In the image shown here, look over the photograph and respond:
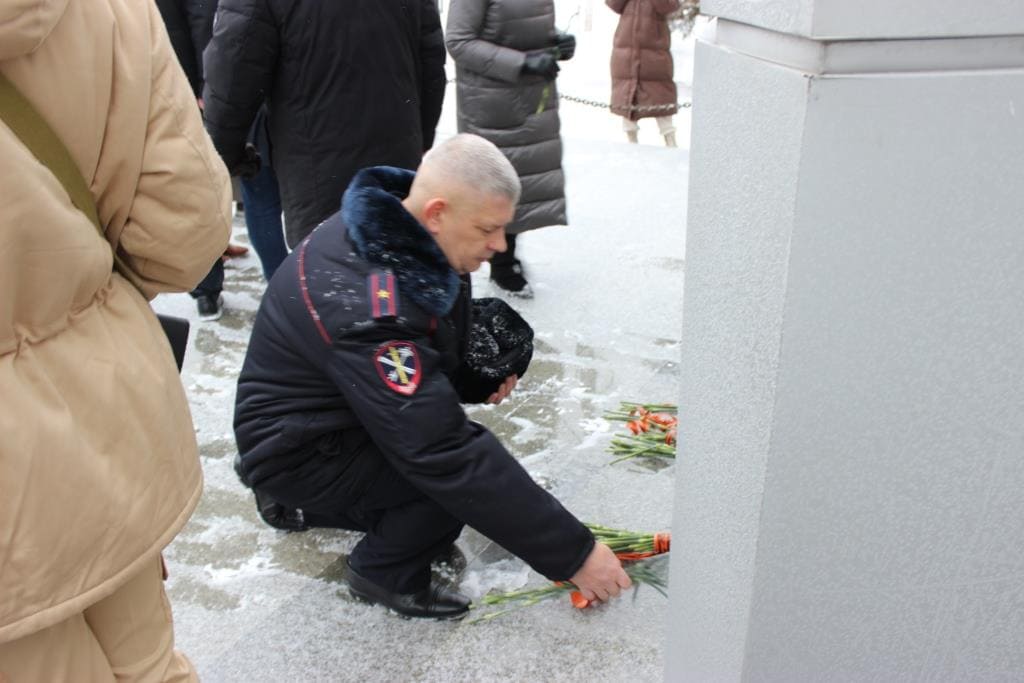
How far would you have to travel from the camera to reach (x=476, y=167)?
2.09 metres

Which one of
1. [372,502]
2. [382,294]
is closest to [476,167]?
[382,294]

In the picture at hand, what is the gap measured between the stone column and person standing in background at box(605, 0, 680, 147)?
18.1 ft

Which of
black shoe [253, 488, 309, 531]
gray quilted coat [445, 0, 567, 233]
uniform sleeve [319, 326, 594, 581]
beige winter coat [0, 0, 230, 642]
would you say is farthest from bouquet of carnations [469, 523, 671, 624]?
gray quilted coat [445, 0, 567, 233]

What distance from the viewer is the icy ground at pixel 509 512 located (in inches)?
87.1

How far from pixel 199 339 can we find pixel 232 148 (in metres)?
0.99

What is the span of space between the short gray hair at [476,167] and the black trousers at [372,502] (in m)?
0.65

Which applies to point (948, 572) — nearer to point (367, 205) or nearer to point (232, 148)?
point (367, 205)

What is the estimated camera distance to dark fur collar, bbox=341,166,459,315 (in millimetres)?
2025

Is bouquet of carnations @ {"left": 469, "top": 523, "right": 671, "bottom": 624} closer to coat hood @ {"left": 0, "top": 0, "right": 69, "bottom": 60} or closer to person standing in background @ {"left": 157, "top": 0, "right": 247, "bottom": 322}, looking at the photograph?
coat hood @ {"left": 0, "top": 0, "right": 69, "bottom": 60}

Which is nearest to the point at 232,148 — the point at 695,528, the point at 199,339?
the point at 199,339

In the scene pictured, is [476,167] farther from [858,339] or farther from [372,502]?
[858,339]

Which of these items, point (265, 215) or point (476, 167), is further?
point (265, 215)

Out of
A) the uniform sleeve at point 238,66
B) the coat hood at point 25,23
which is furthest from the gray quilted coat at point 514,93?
the coat hood at point 25,23

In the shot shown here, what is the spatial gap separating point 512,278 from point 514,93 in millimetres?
792
